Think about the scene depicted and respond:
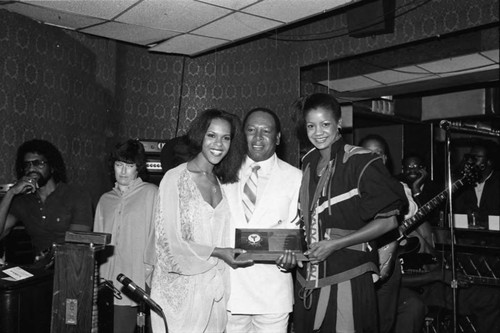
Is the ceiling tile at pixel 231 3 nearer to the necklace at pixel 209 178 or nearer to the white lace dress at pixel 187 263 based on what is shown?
the necklace at pixel 209 178

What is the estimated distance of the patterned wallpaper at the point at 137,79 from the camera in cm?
475

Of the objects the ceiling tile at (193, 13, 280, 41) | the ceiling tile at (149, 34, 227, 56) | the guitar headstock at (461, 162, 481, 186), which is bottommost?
the guitar headstock at (461, 162, 481, 186)

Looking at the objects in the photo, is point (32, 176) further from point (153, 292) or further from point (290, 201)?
point (290, 201)

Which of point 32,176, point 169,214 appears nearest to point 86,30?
point 32,176

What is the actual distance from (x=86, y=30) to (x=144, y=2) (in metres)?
1.44

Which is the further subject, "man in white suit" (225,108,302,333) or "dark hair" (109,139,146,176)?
"dark hair" (109,139,146,176)

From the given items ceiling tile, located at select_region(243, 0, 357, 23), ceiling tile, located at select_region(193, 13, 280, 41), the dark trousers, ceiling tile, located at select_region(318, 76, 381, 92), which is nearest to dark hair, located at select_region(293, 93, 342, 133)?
the dark trousers

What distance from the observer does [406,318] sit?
163 inches

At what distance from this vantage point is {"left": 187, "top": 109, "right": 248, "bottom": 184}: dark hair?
2.72 m

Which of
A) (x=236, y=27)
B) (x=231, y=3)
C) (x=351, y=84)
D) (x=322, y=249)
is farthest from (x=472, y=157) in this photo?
(x=322, y=249)

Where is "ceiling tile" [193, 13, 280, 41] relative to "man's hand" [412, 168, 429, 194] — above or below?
above

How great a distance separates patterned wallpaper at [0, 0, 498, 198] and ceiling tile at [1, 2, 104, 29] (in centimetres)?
8

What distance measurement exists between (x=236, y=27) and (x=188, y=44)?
94 cm

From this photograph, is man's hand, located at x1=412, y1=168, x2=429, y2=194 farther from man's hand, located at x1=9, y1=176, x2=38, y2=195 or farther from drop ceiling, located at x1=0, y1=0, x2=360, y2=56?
man's hand, located at x1=9, y1=176, x2=38, y2=195
